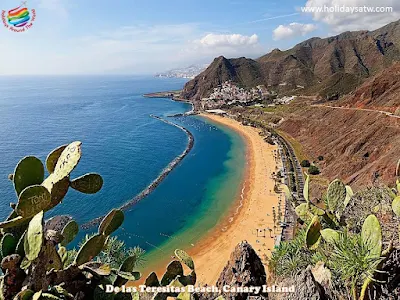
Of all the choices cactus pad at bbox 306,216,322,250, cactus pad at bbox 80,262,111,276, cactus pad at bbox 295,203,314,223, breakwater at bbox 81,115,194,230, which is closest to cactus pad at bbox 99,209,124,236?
cactus pad at bbox 80,262,111,276

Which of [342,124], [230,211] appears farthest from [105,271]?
[342,124]

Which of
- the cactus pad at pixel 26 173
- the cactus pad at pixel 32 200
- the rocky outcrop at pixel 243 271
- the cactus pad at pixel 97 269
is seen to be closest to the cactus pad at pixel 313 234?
the rocky outcrop at pixel 243 271

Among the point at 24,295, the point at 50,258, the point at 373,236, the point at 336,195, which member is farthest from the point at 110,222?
the point at 336,195

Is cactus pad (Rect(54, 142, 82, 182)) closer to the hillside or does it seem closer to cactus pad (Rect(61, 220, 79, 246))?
cactus pad (Rect(61, 220, 79, 246))

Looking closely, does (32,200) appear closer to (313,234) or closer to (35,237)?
(35,237)

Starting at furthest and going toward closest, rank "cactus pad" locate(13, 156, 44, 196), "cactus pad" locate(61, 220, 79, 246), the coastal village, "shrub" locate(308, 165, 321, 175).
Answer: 1. the coastal village
2. "shrub" locate(308, 165, 321, 175)
3. "cactus pad" locate(61, 220, 79, 246)
4. "cactus pad" locate(13, 156, 44, 196)
